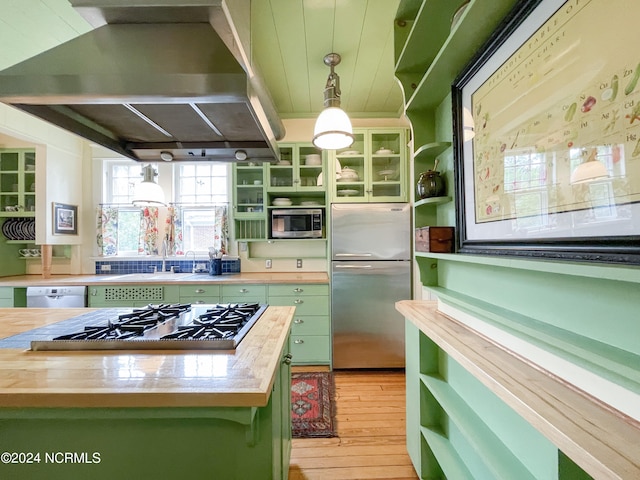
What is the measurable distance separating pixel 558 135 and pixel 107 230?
427 cm

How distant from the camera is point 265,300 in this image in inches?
117

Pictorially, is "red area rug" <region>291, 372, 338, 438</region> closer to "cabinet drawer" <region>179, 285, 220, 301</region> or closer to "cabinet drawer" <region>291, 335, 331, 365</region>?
"cabinet drawer" <region>291, 335, 331, 365</region>

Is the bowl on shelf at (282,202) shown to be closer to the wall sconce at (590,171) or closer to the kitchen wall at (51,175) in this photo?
the kitchen wall at (51,175)

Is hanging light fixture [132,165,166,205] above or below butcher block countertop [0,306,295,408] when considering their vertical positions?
above

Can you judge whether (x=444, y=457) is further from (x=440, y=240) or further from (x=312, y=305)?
(x=312, y=305)

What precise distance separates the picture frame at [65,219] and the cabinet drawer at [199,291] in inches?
66.9

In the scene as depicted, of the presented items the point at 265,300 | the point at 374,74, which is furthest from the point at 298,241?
the point at 374,74

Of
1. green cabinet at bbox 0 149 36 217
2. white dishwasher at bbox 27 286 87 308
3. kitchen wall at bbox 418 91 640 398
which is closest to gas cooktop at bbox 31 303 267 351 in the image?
kitchen wall at bbox 418 91 640 398

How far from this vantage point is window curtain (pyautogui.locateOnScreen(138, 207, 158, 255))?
3.55 metres

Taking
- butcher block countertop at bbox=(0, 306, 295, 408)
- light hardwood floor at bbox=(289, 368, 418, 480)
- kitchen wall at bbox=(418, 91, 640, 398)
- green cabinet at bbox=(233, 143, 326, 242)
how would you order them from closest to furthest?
kitchen wall at bbox=(418, 91, 640, 398) → butcher block countertop at bbox=(0, 306, 295, 408) → light hardwood floor at bbox=(289, 368, 418, 480) → green cabinet at bbox=(233, 143, 326, 242)

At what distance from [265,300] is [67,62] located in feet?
7.70

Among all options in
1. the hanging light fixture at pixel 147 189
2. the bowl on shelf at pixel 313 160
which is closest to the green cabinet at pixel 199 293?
the hanging light fixture at pixel 147 189

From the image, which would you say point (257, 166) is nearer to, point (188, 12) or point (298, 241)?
point (298, 241)

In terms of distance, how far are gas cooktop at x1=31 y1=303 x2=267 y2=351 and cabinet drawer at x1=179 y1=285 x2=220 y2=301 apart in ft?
4.04
